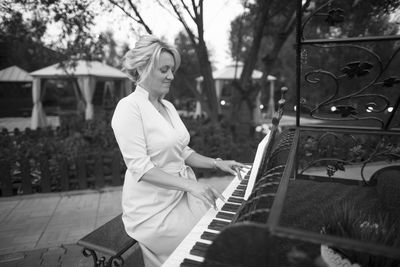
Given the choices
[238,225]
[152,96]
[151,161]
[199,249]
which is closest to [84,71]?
[152,96]

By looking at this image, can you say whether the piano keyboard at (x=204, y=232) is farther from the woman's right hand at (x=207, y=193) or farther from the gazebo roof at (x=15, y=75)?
the gazebo roof at (x=15, y=75)

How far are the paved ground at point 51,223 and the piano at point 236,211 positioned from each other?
82.8 inches

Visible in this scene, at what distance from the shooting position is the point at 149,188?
2119 mm

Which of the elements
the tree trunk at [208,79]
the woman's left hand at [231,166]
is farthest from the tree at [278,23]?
the woman's left hand at [231,166]

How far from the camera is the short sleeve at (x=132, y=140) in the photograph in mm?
1920

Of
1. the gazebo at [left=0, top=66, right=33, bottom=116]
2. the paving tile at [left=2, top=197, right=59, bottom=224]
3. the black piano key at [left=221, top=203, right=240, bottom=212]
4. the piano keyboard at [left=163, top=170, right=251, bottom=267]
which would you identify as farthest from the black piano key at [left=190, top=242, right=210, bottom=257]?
the gazebo at [left=0, top=66, right=33, bottom=116]

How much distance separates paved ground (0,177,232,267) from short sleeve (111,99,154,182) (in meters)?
1.76

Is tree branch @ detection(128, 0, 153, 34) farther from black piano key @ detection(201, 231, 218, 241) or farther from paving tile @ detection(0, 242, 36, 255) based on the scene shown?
black piano key @ detection(201, 231, 218, 241)

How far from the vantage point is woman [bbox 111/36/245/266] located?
6.39 ft

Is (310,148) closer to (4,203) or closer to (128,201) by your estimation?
(128,201)

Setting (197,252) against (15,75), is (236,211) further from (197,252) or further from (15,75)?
(15,75)

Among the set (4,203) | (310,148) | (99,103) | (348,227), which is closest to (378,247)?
(348,227)

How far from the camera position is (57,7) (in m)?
5.26

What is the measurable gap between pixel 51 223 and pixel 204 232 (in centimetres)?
330
